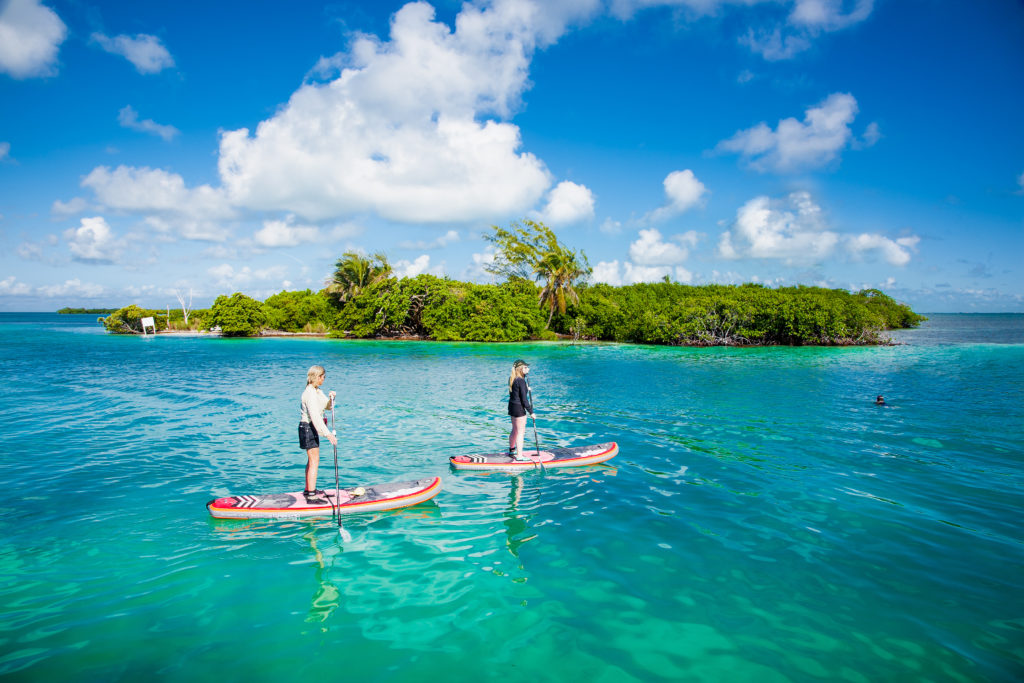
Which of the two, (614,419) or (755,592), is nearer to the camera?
(755,592)

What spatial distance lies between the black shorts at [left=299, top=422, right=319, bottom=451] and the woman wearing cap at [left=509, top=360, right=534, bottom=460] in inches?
168

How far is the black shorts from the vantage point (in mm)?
8883

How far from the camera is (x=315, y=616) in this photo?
6293mm

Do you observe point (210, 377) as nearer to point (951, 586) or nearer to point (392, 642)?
point (392, 642)

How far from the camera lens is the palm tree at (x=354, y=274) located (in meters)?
72.1

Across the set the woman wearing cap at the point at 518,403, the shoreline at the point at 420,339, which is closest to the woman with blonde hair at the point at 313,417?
the woman wearing cap at the point at 518,403

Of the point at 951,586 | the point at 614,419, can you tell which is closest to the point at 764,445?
the point at 614,419

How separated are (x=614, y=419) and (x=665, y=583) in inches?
428

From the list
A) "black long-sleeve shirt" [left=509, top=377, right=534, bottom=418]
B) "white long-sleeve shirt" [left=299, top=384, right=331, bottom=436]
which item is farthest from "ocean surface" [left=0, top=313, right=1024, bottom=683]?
"white long-sleeve shirt" [left=299, top=384, right=331, bottom=436]

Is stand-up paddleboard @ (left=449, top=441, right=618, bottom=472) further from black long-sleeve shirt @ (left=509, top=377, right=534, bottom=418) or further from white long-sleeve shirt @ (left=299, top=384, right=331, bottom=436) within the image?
white long-sleeve shirt @ (left=299, top=384, right=331, bottom=436)

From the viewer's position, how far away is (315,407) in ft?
28.9

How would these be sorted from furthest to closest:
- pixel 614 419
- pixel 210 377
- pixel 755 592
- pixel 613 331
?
pixel 613 331 → pixel 210 377 → pixel 614 419 → pixel 755 592

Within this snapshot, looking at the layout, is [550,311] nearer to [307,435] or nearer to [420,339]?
[420,339]

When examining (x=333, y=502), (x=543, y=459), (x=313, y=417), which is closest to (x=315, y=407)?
(x=313, y=417)
